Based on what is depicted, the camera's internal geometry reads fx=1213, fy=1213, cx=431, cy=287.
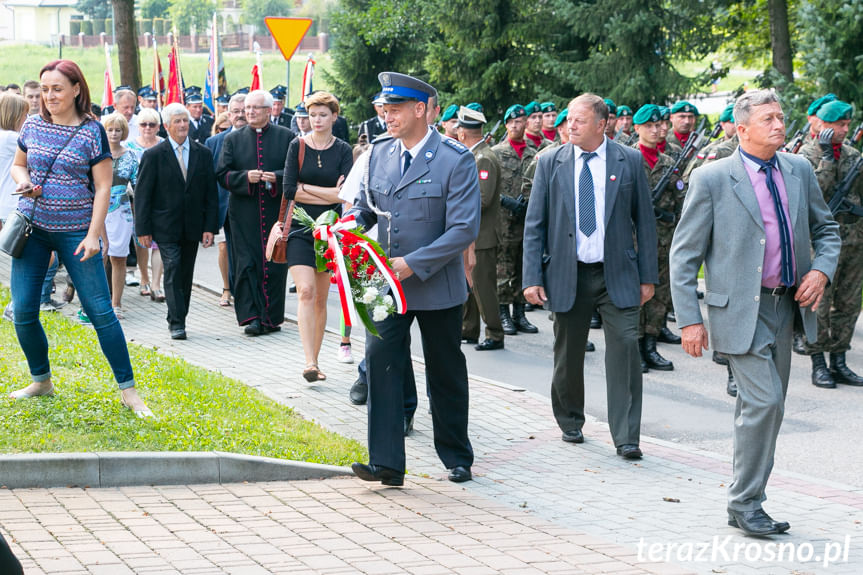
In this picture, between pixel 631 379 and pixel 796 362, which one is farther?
pixel 796 362

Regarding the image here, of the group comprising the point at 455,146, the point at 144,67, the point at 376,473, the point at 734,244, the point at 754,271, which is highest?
the point at 144,67

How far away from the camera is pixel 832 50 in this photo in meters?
17.5

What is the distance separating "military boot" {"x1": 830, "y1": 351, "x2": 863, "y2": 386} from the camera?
10.4 m

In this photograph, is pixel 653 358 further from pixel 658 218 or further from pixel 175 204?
pixel 175 204

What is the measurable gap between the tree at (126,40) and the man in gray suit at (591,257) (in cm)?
1904

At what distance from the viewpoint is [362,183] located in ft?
23.7

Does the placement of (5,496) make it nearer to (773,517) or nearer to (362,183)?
(362,183)

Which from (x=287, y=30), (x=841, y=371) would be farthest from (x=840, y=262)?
(x=287, y=30)

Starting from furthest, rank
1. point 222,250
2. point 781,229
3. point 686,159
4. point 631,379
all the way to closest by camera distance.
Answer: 1. point 222,250
2. point 686,159
3. point 631,379
4. point 781,229

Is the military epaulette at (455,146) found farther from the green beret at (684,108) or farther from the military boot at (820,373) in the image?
the green beret at (684,108)

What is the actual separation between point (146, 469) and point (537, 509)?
214cm

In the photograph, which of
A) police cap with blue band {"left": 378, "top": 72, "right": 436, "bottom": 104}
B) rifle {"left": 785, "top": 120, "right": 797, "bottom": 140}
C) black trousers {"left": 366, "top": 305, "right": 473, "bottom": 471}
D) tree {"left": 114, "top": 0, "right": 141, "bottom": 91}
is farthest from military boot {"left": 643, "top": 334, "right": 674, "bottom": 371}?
tree {"left": 114, "top": 0, "right": 141, "bottom": 91}

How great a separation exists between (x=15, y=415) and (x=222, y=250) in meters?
6.95

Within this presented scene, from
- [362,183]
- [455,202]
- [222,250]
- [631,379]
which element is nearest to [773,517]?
[631,379]
